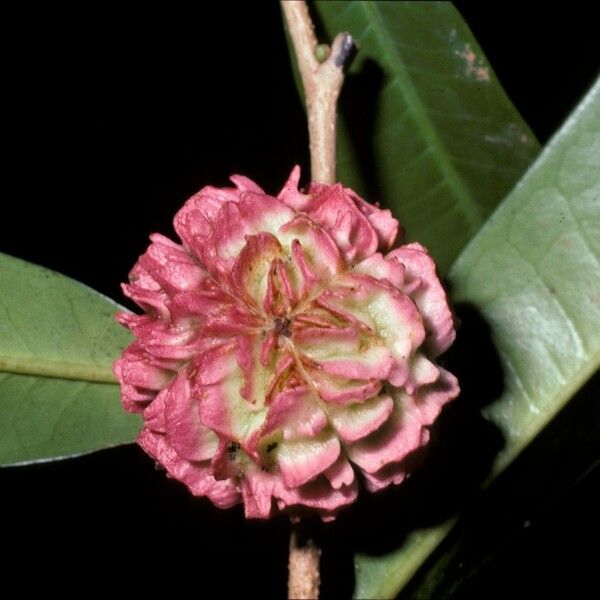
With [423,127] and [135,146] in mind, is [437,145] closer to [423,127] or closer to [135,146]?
[423,127]

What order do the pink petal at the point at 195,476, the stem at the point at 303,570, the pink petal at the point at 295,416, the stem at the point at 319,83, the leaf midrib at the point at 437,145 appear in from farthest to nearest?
1. the leaf midrib at the point at 437,145
2. the stem at the point at 319,83
3. the stem at the point at 303,570
4. the pink petal at the point at 195,476
5. the pink petal at the point at 295,416

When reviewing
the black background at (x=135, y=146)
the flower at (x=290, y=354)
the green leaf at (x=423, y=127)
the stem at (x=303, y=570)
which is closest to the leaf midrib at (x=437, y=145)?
the green leaf at (x=423, y=127)

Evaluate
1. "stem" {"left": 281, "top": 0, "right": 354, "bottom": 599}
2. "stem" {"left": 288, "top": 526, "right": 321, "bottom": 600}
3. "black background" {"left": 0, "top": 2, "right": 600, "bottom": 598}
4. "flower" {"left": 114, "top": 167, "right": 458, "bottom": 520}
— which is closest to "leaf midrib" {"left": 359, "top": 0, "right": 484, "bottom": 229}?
"stem" {"left": 281, "top": 0, "right": 354, "bottom": 599}

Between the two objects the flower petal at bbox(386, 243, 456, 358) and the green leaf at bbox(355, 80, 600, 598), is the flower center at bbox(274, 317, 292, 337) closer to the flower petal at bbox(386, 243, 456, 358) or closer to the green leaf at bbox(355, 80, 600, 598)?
the flower petal at bbox(386, 243, 456, 358)

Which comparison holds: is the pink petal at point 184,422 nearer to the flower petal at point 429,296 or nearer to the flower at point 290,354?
the flower at point 290,354

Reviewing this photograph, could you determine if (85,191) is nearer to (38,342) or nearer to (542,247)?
(38,342)

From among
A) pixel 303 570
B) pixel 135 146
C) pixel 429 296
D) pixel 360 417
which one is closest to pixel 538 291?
pixel 429 296
